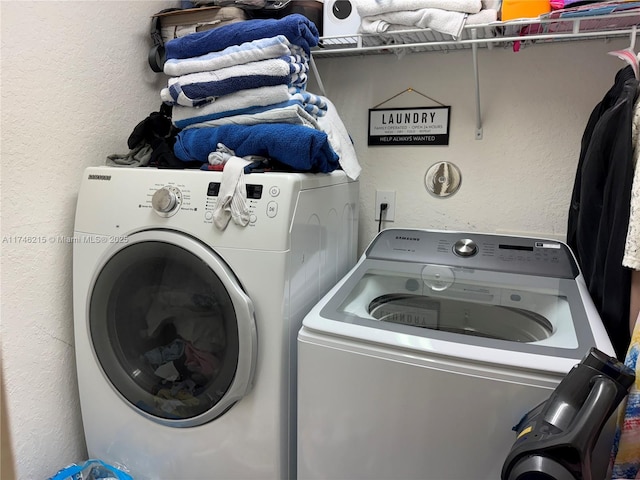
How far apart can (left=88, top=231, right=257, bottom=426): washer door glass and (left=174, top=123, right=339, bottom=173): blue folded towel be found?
289 millimetres

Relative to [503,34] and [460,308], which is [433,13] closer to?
[503,34]

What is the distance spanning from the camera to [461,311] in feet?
3.93

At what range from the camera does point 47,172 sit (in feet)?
3.96

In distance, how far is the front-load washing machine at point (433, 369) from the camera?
86 cm

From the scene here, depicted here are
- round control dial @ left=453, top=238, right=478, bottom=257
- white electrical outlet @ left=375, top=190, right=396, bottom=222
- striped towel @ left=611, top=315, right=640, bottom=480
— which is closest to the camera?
striped towel @ left=611, top=315, right=640, bottom=480

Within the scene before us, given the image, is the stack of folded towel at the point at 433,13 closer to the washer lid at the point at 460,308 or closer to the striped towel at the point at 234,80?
the striped towel at the point at 234,80

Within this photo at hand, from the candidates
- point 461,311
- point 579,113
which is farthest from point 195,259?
point 579,113

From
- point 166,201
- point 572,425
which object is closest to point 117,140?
point 166,201

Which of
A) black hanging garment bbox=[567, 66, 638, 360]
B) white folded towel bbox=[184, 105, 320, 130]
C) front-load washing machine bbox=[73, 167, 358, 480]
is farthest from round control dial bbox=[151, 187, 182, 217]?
black hanging garment bbox=[567, 66, 638, 360]

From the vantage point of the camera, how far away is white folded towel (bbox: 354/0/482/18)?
122 centimetres

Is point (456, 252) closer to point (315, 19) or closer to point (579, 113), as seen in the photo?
point (579, 113)

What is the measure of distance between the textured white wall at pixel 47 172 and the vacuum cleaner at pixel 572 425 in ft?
4.02

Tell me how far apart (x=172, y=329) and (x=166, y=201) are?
1.20ft

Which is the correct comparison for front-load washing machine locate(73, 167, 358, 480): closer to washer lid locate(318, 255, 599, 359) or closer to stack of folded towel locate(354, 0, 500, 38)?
washer lid locate(318, 255, 599, 359)
